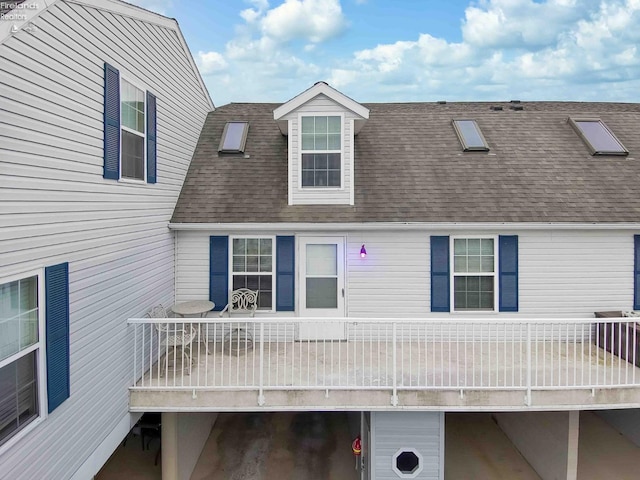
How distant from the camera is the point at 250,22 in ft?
81.8

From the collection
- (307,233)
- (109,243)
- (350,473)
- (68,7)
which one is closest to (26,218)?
(109,243)

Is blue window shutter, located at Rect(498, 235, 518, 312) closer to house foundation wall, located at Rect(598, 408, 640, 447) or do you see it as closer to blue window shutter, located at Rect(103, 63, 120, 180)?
house foundation wall, located at Rect(598, 408, 640, 447)

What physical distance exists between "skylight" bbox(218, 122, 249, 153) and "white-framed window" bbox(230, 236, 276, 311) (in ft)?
7.65

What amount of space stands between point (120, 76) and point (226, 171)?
333 centimetres

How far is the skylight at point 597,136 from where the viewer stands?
8.94m

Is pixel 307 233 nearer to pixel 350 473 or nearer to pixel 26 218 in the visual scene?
pixel 350 473

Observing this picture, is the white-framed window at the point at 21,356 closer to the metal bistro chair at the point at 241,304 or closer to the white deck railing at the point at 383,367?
the white deck railing at the point at 383,367

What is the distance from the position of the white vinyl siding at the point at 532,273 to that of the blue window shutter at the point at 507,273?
124mm

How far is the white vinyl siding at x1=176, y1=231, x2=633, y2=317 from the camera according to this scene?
7656mm

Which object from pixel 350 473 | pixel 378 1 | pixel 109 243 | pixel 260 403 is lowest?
pixel 350 473

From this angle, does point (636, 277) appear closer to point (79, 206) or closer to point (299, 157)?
point (299, 157)

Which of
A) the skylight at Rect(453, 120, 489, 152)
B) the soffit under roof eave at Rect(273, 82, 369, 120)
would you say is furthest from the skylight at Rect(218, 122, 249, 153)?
the skylight at Rect(453, 120, 489, 152)

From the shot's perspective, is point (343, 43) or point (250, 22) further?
point (343, 43)

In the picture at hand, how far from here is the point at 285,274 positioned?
25.1 ft
